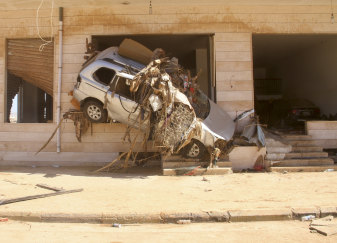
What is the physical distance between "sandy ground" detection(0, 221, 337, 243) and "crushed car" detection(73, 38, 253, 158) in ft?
10.5

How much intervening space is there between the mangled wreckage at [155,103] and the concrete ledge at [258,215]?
299 centimetres

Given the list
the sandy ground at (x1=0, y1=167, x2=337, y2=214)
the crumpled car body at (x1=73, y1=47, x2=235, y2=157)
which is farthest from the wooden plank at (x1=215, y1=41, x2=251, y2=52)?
the sandy ground at (x1=0, y1=167, x2=337, y2=214)

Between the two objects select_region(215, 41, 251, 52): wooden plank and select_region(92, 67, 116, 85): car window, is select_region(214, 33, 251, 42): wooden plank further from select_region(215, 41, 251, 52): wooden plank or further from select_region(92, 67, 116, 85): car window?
select_region(92, 67, 116, 85): car window

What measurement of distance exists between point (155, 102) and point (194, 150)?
5.66 ft

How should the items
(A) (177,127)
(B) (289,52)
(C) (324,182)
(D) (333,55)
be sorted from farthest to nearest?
(B) (289,52), (D) (333,55), (A) (177,127), (C) (324,182)

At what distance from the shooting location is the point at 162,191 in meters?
6.30

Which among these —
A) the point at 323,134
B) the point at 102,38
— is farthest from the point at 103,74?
the point at 323,134

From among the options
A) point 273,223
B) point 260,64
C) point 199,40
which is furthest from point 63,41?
point 260,64

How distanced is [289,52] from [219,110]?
7945 mm

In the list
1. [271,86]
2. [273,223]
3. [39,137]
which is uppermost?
[271,86]

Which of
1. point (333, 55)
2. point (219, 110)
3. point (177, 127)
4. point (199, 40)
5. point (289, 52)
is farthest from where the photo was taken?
point (289, 52)

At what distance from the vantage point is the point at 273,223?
4578 mm

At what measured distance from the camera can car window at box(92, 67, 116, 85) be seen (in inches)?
321

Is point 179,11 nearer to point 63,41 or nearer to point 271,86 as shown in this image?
point 63,41
